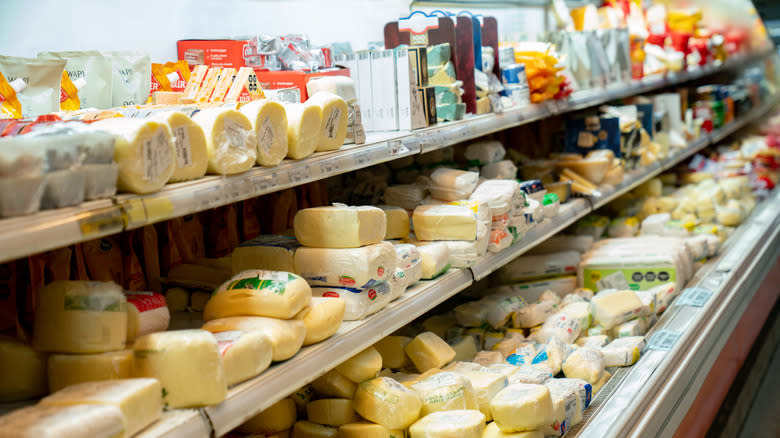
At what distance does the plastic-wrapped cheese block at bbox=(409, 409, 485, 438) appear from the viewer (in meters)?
1.84

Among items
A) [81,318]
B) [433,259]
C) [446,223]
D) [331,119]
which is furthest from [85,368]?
[446,223]

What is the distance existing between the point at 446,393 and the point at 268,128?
86 centimetres

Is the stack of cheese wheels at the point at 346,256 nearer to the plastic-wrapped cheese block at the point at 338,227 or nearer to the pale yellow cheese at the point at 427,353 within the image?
the plastic-wrapped cheese block at the point at 338,227

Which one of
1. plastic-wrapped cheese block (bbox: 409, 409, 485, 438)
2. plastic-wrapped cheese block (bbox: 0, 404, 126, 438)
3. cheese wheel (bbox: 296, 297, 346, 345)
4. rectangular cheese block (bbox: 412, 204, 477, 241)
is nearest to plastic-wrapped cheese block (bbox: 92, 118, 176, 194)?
plastic-wrapped cheese block (bbox: 0, 404, 126, 438)

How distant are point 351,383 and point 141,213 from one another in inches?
34.9

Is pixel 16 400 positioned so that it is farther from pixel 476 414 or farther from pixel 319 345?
pixel 476 414

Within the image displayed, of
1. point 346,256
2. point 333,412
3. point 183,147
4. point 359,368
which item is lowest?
point 333,412

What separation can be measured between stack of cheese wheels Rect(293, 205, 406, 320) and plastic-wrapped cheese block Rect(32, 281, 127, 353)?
2.00 ft

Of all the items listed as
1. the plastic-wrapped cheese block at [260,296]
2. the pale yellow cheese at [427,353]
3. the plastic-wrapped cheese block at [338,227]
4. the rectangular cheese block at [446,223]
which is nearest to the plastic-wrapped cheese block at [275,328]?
the plastic-wrapped cheese block at [260,296]

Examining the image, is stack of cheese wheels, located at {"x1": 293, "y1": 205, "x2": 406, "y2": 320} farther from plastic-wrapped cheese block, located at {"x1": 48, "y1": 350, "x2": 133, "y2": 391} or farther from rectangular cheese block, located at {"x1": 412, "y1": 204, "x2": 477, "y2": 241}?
plastic-wrapped cheese block, located at {"x1": 48, "y1": 350, "x2": 133, "y2": 391}

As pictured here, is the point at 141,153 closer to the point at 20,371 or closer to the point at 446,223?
the point at 20,371

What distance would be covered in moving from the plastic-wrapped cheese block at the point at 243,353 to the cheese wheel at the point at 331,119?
589 millimetres

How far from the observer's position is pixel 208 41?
234cm

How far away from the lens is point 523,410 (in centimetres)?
190
